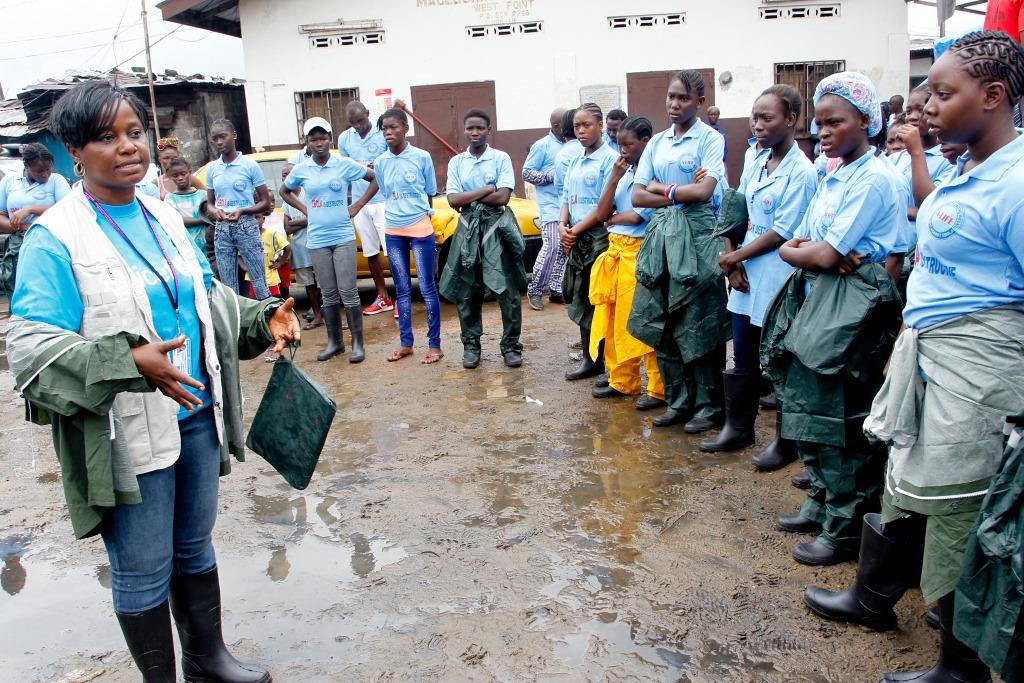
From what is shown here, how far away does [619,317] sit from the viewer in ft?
18.2

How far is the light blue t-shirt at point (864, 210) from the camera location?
3266mm

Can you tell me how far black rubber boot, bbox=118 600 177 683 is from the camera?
8.19 ft

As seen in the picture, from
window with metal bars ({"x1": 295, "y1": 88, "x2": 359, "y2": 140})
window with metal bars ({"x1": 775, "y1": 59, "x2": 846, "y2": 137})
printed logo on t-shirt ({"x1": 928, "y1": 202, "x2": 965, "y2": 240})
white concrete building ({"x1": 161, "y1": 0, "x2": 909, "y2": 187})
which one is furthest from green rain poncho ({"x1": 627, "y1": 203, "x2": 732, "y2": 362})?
window with metal bars ({"x1": 775, "y1": 59, "x2": 846, "y2": 137})

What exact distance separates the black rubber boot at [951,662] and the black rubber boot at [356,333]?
542 centimetres

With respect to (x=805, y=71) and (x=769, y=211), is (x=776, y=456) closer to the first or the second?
(x=769, y=211)

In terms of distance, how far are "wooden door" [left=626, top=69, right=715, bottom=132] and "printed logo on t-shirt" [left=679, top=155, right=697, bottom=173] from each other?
1139cm

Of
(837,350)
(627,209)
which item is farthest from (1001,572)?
(627,209)

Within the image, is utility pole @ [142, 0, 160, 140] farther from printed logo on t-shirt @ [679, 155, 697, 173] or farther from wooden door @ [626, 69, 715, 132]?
printed logo on t-shirt @ [679, 155, 697, 173]

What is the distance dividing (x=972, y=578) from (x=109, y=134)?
8.73 ft

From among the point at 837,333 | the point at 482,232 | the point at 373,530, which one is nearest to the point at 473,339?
the point at 482,232

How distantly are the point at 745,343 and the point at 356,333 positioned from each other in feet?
12.4

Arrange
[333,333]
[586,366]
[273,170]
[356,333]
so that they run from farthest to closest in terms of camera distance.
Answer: [273,170] → [333,333] → [356,333] → [586,366]

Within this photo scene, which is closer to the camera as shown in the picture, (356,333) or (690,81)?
(690,81)

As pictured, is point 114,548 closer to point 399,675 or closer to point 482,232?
point 399,675
